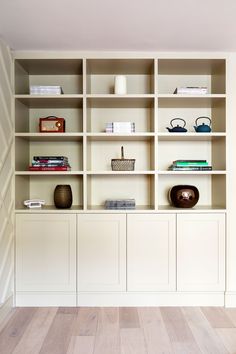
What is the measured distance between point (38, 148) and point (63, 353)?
6.43ft

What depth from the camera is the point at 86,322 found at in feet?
8.74

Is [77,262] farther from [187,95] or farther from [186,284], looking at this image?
[187,95]

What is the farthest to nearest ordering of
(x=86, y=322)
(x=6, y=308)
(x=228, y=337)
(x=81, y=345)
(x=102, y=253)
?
(x=102, y=253), (x=6, y=308), (x=86, y=322), (x=228, y=337), (x=81, y=345)

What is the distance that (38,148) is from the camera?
3424 millimetres

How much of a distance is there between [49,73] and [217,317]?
2.74m

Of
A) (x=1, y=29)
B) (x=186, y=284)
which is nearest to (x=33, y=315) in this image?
(x=186, y=284)

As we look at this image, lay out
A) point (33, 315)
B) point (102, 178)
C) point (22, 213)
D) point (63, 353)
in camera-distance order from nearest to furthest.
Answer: point (63, 353), point (33, 315), point (22, 213), point (102, 178)

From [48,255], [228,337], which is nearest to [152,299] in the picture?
[228,337]

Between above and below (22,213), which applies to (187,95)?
above

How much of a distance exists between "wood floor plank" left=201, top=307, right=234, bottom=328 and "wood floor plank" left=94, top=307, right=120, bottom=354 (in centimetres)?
76

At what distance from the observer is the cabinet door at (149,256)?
297 cm

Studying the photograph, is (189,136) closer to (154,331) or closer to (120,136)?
(120,136)

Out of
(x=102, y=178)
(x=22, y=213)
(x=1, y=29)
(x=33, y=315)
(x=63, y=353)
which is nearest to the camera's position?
(x=63, y=353)

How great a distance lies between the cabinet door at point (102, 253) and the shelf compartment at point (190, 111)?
3.83 feet
